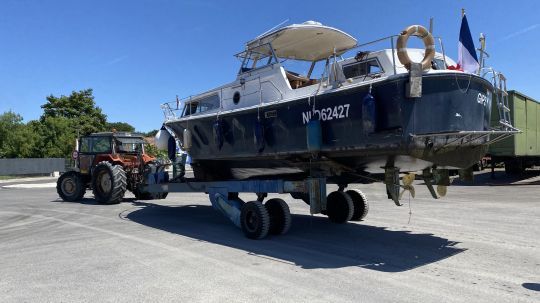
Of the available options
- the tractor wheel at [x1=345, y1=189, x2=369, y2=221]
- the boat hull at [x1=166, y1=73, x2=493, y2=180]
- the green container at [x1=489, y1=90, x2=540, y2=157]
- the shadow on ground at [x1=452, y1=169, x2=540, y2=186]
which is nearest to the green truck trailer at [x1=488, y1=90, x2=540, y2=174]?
the green container at [x1=489, y1=90, x2=540, y2=157]

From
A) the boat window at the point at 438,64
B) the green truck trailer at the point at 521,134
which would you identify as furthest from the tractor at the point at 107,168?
the green truck trailer at the point at 521,134

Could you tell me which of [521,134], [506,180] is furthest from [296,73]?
[506,180]

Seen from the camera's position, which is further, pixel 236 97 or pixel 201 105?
pixel 201 105

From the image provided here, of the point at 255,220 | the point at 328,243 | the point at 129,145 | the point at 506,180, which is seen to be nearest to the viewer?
the point at 328,243

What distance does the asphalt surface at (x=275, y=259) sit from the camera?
179 inches

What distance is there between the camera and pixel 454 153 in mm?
6562

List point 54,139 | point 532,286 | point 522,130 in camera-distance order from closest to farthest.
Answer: point 532,286
point 522,130
point 54,139

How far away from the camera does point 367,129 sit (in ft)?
19.7

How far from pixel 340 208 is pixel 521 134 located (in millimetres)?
12273

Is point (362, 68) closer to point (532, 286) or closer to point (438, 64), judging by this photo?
point (438, 64)

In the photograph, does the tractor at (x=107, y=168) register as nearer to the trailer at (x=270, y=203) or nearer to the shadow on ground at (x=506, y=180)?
the trailer at (x=270, y=203)

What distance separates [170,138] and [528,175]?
1967 cm

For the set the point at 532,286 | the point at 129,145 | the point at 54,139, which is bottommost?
the point at 532,286

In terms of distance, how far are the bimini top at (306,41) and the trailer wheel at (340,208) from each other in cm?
296
